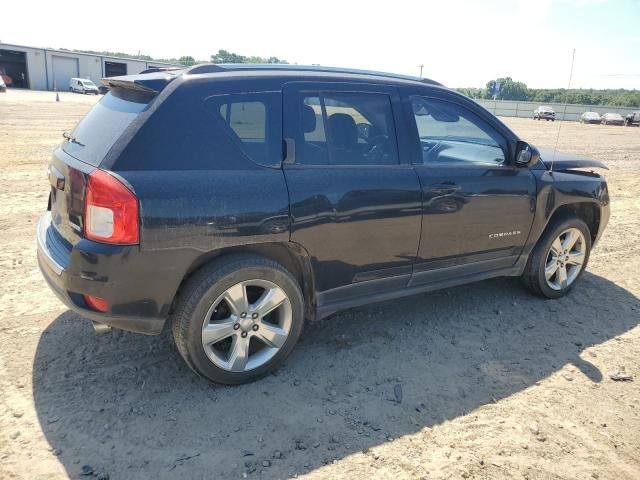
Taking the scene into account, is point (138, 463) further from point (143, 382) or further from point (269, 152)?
point (269, 152)

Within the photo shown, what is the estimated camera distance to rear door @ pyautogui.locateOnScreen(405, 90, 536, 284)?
3.68 meters

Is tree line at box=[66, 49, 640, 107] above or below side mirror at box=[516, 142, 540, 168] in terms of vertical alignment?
above

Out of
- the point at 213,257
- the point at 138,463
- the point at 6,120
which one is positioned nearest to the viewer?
the point at 138,463

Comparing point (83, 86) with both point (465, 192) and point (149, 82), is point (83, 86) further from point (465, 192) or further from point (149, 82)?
point (465, 192)

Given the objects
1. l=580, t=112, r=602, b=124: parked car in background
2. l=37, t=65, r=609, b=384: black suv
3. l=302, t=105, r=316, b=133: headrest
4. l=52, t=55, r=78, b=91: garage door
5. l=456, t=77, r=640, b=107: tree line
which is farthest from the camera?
l=456, t=77, r=640, b=107: tree line

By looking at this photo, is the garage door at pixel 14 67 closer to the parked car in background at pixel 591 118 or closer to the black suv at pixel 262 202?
the parked car in background at pixel 591 118

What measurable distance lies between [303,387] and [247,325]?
0.56m

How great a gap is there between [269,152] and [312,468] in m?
1.81

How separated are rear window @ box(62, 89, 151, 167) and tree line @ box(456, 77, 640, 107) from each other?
56041 millimetres

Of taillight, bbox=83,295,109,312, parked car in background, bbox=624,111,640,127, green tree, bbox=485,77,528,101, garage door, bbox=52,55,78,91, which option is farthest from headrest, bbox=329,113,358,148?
green tree, bbox=485,77,528,101

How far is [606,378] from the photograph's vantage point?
11.4ft

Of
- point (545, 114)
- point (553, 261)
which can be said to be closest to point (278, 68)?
point (553, 261)

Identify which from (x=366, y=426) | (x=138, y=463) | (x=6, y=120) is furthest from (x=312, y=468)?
(x=6, y=120)

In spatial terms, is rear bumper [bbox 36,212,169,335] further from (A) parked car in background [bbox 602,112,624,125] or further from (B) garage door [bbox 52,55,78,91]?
(B) garage door [bbox 52,55,78,91]
